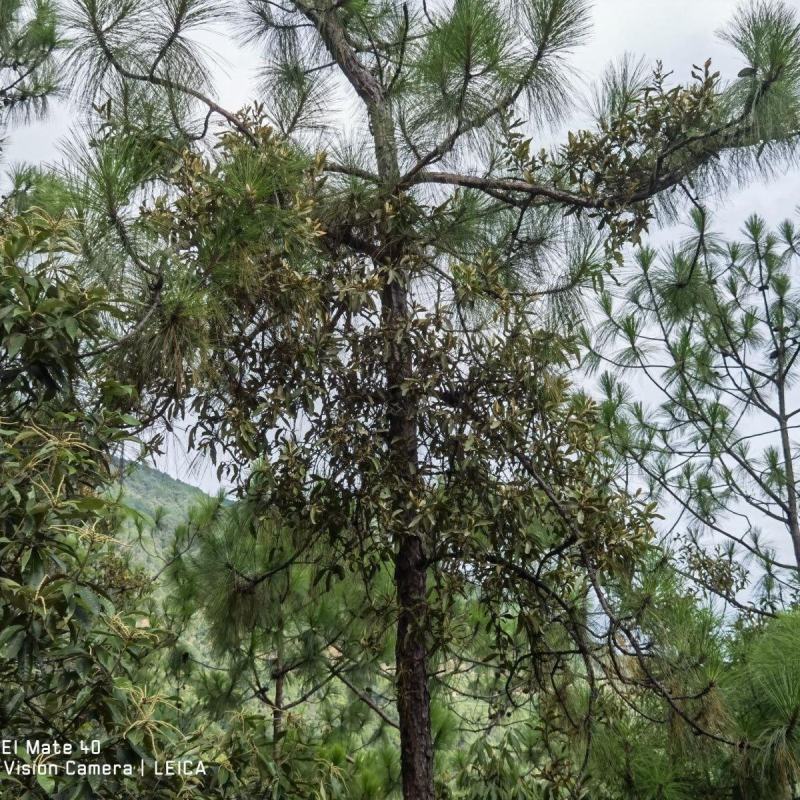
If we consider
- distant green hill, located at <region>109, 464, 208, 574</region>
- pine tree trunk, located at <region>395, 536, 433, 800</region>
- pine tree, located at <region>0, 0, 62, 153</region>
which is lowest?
pine tree trunk, located at <region>395, 536, 433, 800</region>

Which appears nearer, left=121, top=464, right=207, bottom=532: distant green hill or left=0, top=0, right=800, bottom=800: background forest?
left=0, top=0, right=800, bottom=800: background forest

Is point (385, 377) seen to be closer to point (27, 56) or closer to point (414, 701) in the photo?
point (414, 701)

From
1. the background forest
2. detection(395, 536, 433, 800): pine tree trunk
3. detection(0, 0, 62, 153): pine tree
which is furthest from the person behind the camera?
detection(0, 0, 62, 153): pine tree

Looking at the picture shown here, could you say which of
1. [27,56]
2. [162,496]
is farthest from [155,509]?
[27,56]

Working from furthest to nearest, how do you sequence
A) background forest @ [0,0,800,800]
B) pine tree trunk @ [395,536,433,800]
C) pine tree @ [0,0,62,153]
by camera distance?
pine tree @ [0,0,62,153] < pine tree trunk @ [395,536,433,800] < background forest @ [0,0,800,800]

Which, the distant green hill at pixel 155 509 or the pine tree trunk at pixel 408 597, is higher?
the distant green hill at pixel 155 509

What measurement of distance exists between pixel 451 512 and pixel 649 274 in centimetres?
231

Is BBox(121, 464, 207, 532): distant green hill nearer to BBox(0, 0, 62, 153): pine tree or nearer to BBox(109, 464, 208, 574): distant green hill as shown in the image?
BBox(109, 464, 208, 574): distant green hill

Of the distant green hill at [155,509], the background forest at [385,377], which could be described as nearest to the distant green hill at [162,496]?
the distant green hill at [155,509]

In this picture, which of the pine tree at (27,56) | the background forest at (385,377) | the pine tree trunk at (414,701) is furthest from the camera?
the pine tree at (27,56)

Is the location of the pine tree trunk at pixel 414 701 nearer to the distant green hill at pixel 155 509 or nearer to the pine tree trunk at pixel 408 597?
the pine tree trunk at pixel 408 597

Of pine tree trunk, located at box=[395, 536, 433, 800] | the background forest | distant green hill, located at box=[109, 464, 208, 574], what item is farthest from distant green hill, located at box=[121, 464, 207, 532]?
pine tree trunk, located at box=[395, 536, 433, 800]

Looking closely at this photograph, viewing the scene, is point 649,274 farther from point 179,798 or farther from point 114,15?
point 179,798

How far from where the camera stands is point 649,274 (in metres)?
4.44
